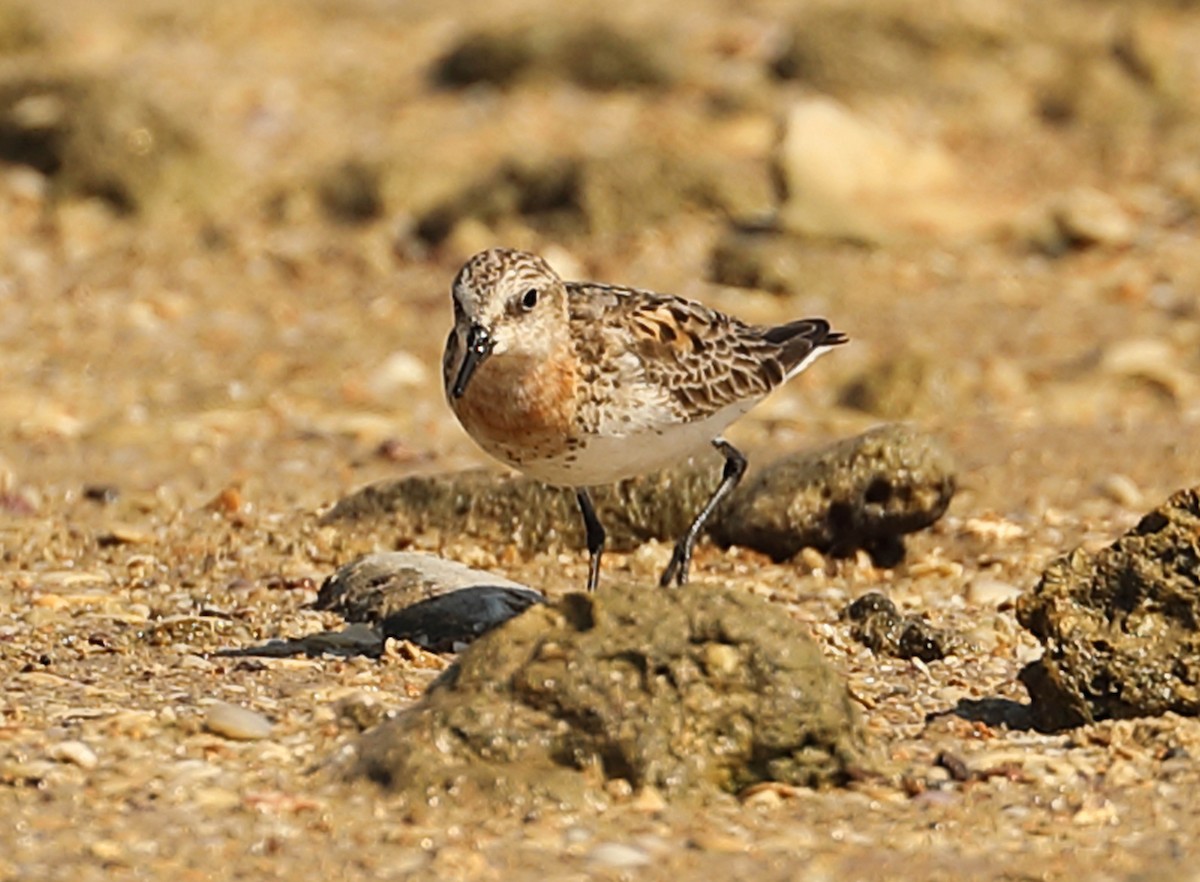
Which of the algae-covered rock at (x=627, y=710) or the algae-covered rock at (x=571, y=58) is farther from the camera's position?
the algae-covered rock at (x=571, y=58)

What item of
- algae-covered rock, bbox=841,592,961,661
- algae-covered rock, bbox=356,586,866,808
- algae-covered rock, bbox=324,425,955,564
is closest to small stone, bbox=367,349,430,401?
algae-covered rock, bbox=324,425,955,564

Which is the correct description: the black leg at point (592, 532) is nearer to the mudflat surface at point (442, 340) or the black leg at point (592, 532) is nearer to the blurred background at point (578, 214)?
the mudflat surface at point (442, 340)

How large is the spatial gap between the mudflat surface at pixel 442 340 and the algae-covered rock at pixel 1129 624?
0.37 ft

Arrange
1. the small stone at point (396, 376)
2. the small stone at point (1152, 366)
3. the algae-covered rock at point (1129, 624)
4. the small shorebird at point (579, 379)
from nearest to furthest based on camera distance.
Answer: the algae-covered rock at point (1129, 624), the small shorebird at point (579, 379), the small stone at point (1152, 366), the small stone at point (396, 376)

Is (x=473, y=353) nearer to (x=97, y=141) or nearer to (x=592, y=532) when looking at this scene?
(x=592, y=532)

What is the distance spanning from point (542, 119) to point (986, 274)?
13.1ft

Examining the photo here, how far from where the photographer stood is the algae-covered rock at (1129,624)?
245 inches

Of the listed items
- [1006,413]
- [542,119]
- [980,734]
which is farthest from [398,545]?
[542,119]

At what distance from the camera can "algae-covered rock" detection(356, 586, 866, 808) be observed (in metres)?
5.67

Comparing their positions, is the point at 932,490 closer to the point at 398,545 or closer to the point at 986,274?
the point at 398,545

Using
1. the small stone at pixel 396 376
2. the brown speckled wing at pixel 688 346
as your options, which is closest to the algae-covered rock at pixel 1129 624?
the brown speckled wing at pixel 688 346

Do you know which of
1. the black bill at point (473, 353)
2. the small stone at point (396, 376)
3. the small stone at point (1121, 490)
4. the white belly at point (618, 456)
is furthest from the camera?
the small stone at point (396, 376)

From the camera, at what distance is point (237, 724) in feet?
20.0

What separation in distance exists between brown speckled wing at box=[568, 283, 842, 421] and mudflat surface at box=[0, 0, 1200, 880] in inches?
32.9
